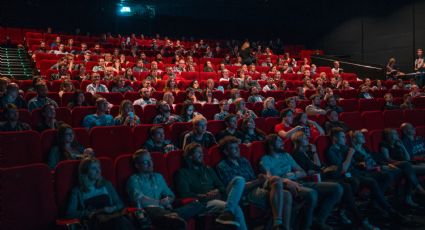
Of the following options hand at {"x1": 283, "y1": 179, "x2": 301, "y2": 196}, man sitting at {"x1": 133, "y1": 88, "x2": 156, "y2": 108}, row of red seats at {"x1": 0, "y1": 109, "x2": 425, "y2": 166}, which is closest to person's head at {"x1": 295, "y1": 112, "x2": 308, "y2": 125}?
row of red seats at {"x1": 0, "y1": 109, "x2": 425, "y2": 166}

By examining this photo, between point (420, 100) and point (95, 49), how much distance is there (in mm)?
5116

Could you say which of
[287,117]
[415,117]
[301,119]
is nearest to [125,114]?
[287,117]

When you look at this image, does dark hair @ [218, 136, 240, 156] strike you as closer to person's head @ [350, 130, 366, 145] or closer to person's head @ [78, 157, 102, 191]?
person's head @ [78, 157, 102, 191]

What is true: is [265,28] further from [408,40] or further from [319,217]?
[319,217]

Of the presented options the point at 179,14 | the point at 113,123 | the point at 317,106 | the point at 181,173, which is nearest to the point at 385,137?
the point at 317,106

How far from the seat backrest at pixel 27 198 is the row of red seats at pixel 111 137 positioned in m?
0.60

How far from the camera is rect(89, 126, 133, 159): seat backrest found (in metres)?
2.81

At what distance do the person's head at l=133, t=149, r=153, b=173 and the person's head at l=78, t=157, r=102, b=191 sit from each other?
0.82ft

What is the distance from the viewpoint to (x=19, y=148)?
8.04ft

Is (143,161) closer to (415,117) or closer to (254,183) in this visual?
(254,183)

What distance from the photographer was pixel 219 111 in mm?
4070

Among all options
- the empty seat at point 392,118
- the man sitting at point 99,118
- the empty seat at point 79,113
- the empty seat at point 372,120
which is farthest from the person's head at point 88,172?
the empty seat at point 392,118

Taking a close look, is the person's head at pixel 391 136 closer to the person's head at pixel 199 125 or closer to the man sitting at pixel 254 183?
the man sitting at pixel 254 183

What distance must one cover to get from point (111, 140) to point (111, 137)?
0.07ft
